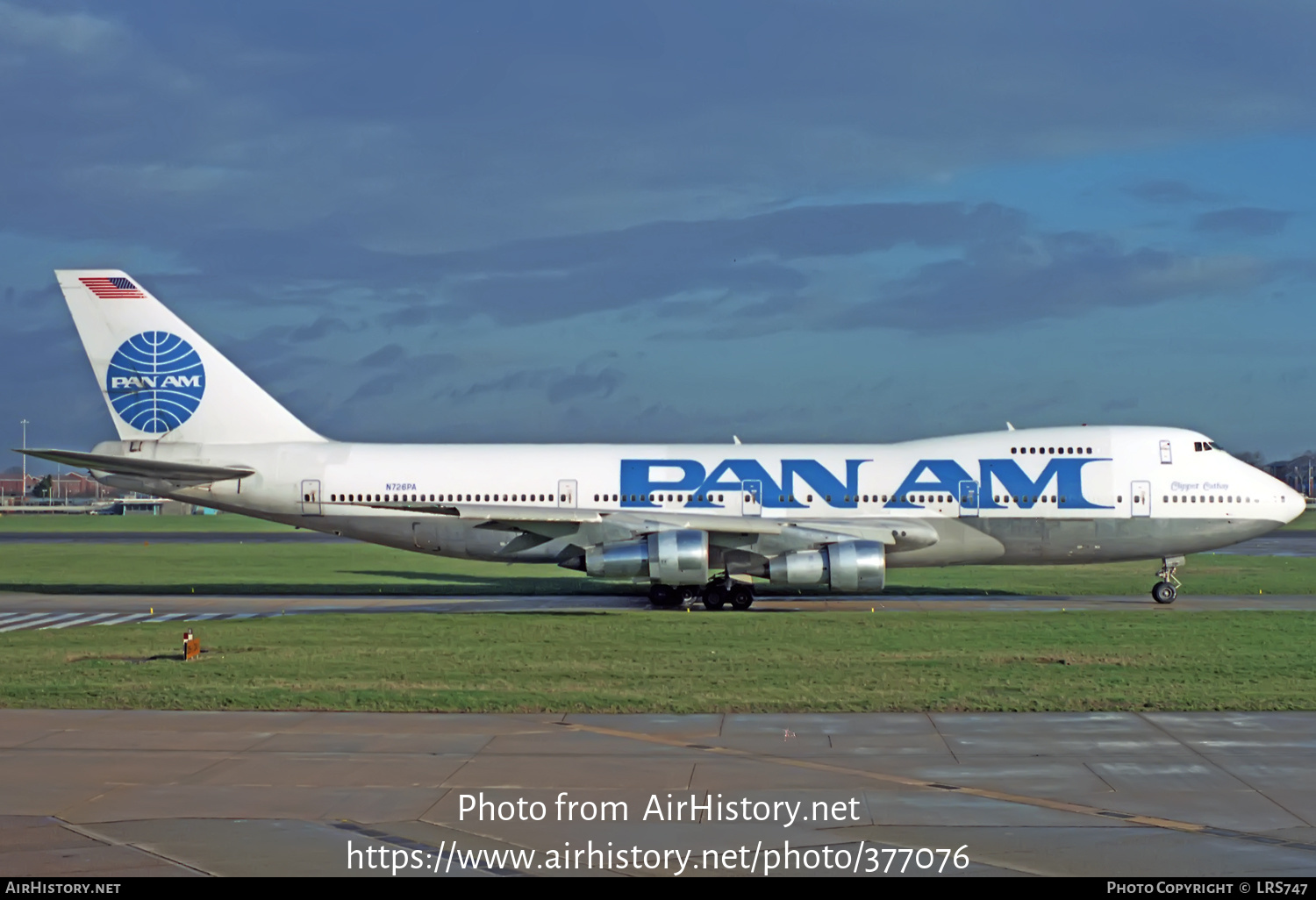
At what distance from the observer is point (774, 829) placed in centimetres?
1055

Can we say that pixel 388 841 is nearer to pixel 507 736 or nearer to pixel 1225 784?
pixel 507 736

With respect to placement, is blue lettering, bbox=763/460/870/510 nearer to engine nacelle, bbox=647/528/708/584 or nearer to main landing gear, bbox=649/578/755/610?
main landing gear, bbox=649/578/755/610

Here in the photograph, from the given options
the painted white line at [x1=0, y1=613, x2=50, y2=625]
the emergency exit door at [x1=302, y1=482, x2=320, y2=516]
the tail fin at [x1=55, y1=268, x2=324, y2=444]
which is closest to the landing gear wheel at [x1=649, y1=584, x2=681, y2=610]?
the emergency exit door at [x1=302, y1=482, x2=320, y2=516]

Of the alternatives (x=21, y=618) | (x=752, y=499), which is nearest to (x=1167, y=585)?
(x=752, y=499)

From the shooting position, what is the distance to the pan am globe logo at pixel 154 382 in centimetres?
3819

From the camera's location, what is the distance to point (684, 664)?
21.3m

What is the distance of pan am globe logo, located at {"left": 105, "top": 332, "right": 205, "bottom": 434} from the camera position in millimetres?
38188

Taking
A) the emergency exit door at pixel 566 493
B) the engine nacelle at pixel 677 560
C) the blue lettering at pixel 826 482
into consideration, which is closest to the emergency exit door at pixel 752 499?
the blue lettering at pixel 826 482

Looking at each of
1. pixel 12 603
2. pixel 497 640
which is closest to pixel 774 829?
pixel 497 640

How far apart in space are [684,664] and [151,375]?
23.4 metres

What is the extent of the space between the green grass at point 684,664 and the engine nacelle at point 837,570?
2.74m

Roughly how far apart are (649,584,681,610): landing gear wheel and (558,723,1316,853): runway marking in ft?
63.1

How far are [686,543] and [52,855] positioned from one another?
23.3 metres

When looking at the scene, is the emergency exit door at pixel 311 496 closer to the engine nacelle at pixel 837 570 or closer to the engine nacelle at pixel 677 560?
the engine nacelle at pixel 677 560
